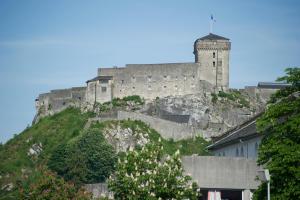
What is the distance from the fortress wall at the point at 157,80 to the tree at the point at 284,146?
6805 cm

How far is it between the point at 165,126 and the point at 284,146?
208 feet

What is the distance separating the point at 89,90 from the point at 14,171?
56.2 feet

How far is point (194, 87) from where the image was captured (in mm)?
103125

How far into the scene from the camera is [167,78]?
105 meters

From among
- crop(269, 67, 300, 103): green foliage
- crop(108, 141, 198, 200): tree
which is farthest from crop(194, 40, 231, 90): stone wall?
crop(269, 67, 300, 103): green foliage

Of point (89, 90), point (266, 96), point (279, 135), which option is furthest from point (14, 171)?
point (279, 135)

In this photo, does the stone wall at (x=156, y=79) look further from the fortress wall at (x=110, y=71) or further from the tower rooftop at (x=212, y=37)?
the tower rooftop at (x=212, y=37)

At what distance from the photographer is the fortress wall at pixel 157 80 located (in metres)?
104

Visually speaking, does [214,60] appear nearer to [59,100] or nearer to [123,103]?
[123,103]

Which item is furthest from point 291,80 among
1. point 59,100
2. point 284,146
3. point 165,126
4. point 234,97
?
point 59,100

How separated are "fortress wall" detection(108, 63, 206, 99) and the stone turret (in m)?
1.73

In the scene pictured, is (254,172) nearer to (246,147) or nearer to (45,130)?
(246,147)

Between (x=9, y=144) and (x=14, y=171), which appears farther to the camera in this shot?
(x=9, y=144)

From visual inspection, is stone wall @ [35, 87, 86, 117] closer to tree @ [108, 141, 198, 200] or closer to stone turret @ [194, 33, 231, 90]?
stone turret @ [194, 33, 231, 90]
